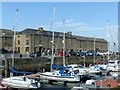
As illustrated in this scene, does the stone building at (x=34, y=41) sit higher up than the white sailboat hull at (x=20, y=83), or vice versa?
the stone building at (x=34, y=41)

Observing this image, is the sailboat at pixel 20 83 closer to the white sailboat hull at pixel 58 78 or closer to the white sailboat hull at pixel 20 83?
the white sailboat hull at pixel 20 83

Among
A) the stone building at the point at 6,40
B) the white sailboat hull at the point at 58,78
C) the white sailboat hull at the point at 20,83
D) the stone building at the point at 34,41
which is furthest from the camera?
the stone building at the point at 34,41

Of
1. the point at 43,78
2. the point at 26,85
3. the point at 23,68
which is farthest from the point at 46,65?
the point at 26,85

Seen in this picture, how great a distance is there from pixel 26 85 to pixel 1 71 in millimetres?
7780

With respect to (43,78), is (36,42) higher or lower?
higher

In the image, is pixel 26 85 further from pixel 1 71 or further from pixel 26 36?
pixel 26 36

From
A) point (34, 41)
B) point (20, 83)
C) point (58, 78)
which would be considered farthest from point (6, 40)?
point (20, 83)

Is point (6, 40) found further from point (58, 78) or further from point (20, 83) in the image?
point (20, 83)

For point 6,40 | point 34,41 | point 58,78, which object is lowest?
point 58,78

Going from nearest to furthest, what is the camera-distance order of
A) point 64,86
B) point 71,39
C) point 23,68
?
point 64,86 → point 23,68 → point 71,39

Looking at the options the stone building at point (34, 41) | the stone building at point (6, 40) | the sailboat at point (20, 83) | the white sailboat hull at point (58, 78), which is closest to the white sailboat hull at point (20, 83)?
the sailboat at point (20, 83)

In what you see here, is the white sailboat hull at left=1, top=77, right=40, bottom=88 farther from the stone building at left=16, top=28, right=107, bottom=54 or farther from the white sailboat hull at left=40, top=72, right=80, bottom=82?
the stone building at left=16, top=28, right=107, bottom=54

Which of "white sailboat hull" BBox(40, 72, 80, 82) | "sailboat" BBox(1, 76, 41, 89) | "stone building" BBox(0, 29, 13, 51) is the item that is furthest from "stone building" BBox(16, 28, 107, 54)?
"sailboat" BBox(1, 76, 41, 89)

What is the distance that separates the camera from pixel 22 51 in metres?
64.2
